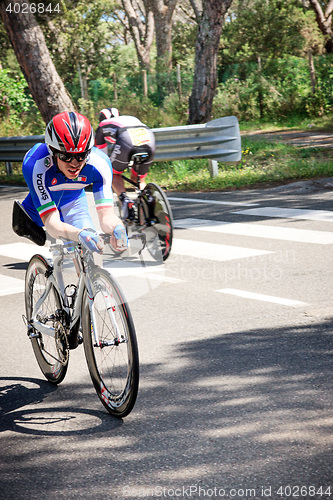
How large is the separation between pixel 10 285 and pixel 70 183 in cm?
300

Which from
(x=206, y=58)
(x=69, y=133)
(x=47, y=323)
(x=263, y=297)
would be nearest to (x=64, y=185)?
(x=69, y=133)

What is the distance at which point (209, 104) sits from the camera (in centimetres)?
1744

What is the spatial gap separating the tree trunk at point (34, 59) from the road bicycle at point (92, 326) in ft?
40.4

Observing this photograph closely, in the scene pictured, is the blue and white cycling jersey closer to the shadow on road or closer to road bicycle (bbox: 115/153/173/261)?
the shadow on road

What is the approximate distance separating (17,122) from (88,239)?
62.3 feet

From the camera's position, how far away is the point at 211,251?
26.4ft

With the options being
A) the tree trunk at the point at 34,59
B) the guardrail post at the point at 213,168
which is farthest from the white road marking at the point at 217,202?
the tree trunk at the point at 34,59

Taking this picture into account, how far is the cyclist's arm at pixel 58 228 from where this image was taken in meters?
4.04

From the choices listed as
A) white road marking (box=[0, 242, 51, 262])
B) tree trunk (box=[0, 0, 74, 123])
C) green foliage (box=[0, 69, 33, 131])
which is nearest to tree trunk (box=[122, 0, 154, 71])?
green foliage (box=[0, 69, 33, 131])

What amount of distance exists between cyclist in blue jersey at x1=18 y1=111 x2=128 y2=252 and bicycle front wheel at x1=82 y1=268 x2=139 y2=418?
0.27 meters

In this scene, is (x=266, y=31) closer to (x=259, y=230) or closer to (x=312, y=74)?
(x=312, y=74)

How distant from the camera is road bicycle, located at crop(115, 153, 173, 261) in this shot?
25.6 feet

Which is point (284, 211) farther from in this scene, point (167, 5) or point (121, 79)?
point (167, 5)

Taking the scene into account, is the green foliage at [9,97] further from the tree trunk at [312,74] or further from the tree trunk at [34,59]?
the tree trunk at [312,74]
